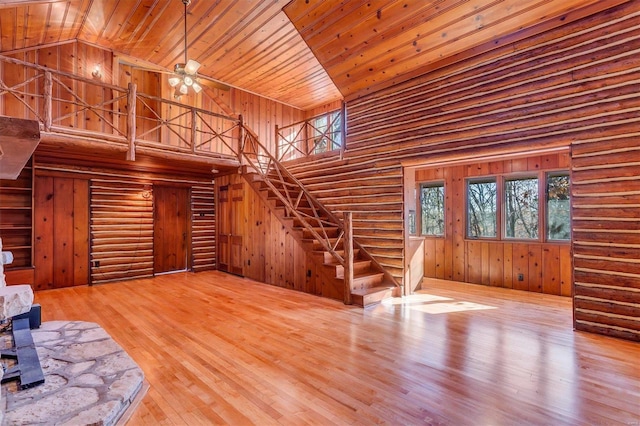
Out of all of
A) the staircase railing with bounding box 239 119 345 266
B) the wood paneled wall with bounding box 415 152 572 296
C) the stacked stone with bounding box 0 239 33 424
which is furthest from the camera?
the wood paneled wall with bounding box 415 152 572 296

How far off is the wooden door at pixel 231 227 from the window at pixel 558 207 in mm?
6095

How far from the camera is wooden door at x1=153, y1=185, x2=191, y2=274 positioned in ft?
24.6

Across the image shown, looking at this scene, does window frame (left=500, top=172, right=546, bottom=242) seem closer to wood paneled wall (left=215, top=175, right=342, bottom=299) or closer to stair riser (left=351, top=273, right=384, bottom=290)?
stair riser (left=351, top=273, right=384, bottom=290)

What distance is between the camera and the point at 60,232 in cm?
615

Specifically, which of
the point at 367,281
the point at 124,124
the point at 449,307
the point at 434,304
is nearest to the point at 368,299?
the point at 367,281

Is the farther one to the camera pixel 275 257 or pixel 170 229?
pixel 170 229

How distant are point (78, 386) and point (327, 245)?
3.59 meters

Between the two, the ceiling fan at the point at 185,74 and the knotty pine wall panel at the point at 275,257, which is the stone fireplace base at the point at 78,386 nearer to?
the knotty pine wall panel at the point at 275,257

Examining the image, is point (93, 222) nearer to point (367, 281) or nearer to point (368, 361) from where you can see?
point (367, 281)

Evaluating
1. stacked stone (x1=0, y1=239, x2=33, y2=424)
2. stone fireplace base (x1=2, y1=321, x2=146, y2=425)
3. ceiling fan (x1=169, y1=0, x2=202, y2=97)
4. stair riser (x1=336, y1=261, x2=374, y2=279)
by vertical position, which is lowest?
stone fireplace base (x1=2, y1=321, x2=146, y2=425)

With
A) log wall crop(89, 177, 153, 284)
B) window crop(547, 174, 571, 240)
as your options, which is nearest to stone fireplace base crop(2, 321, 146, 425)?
log wall crop(89, 177, 153, 284)

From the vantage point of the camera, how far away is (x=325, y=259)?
215 inches

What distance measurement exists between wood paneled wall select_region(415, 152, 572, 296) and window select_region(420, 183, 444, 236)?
0.52ft

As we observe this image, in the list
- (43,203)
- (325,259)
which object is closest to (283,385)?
(325,259)
